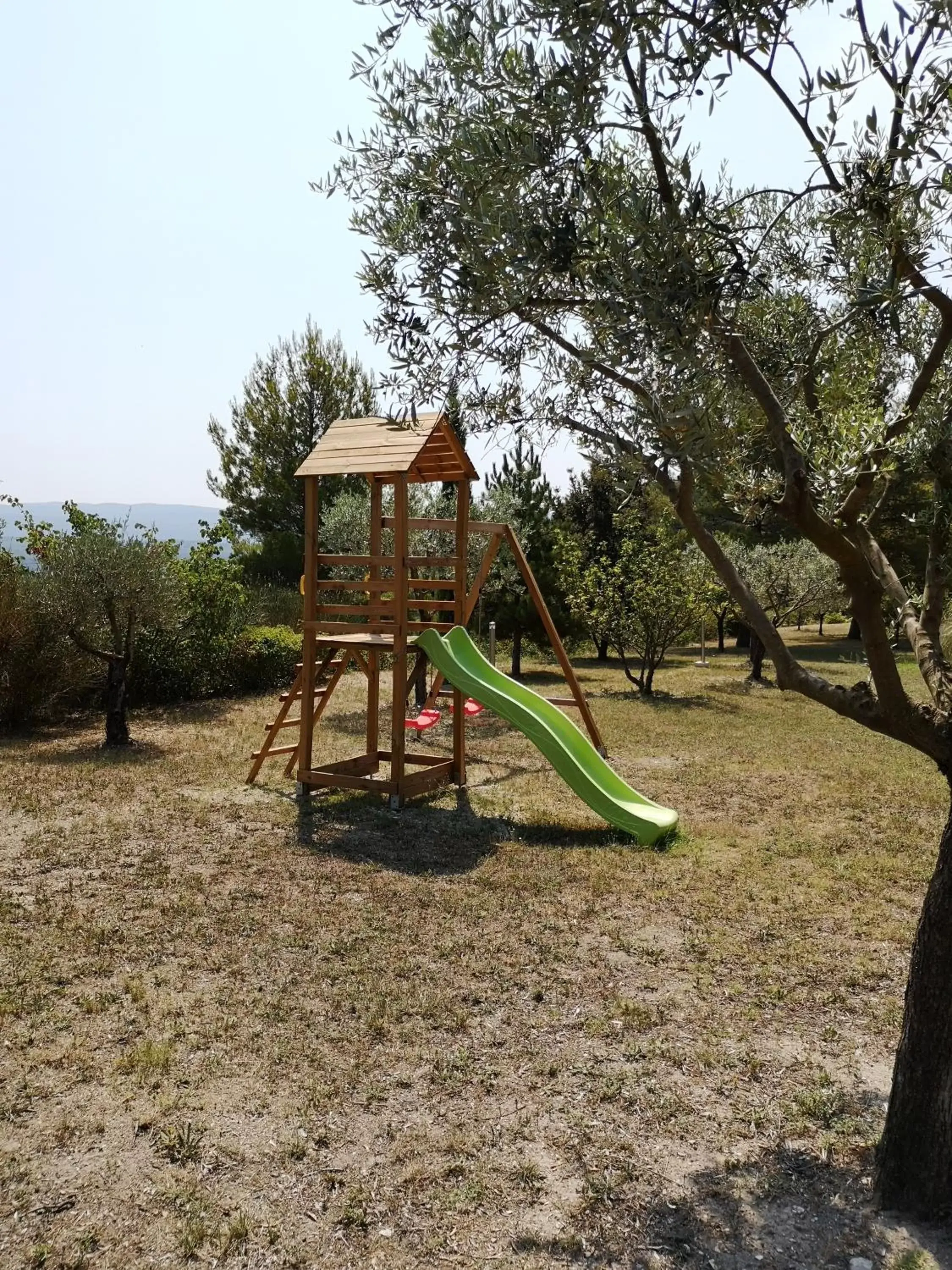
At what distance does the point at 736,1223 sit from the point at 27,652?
12992 mm

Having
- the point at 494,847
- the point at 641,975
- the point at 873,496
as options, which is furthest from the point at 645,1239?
the point at 494,847

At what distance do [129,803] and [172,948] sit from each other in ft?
13.0

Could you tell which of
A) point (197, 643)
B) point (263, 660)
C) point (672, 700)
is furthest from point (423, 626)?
point (672, 700)

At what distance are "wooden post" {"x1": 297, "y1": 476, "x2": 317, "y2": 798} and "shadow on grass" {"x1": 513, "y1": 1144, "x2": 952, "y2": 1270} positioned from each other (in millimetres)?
6613

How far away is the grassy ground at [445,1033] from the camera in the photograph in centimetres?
334

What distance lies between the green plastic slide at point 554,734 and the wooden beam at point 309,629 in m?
1.13

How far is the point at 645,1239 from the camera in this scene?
10.7 ft

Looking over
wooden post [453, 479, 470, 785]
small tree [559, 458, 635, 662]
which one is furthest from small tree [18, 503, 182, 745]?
small tree [559, 458, 635, 662]

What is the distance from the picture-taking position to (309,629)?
9867 mm

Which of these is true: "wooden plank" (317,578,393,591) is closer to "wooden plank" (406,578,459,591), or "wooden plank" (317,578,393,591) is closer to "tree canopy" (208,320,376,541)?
"wooden plank" (406,578,459,591)

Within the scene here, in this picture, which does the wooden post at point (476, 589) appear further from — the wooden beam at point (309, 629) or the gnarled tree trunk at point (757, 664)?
the gnarled tree trunk at point (757, 664)

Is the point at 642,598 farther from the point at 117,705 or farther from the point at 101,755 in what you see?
the point at 101,755

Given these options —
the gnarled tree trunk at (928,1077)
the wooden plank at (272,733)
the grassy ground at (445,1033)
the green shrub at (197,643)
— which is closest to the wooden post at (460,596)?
the grassy ground at (445,1033)

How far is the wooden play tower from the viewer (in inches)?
369
